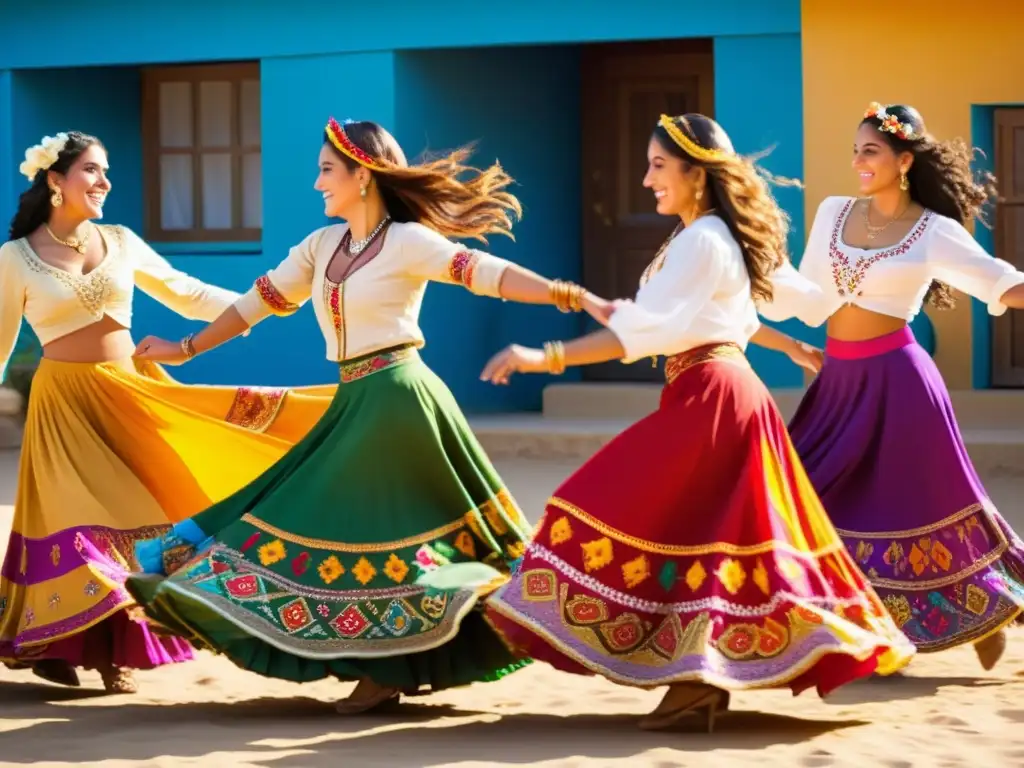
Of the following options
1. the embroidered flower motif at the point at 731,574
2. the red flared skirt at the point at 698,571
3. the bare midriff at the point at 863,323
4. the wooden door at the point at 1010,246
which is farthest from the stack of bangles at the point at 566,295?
the wooden door at the point at 1010,246

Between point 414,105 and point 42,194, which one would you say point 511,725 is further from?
point 414,105

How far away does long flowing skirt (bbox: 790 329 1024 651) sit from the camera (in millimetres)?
6516

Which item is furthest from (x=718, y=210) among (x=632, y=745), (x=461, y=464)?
(x=632, y=745)

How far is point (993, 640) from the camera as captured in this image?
6.69 metres

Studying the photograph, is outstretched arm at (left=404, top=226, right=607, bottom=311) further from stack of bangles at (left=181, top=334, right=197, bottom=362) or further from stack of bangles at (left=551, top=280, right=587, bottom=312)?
stack of bangles at (left=181, top=334, right=197, bottom=362)

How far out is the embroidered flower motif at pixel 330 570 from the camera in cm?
598

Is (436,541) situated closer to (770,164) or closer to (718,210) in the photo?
(718,210)

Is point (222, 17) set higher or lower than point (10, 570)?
higher

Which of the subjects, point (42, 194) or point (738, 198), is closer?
point (738, 198)

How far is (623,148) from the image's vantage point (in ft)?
46.9

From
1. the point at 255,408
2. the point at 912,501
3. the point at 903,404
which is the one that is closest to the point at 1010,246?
the point at 903,404

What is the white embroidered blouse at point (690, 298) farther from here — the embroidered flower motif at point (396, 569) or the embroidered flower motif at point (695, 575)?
the embroidered flower motif at point (396, 569)

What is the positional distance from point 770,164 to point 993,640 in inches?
231

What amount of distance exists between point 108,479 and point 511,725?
5.28 feet
